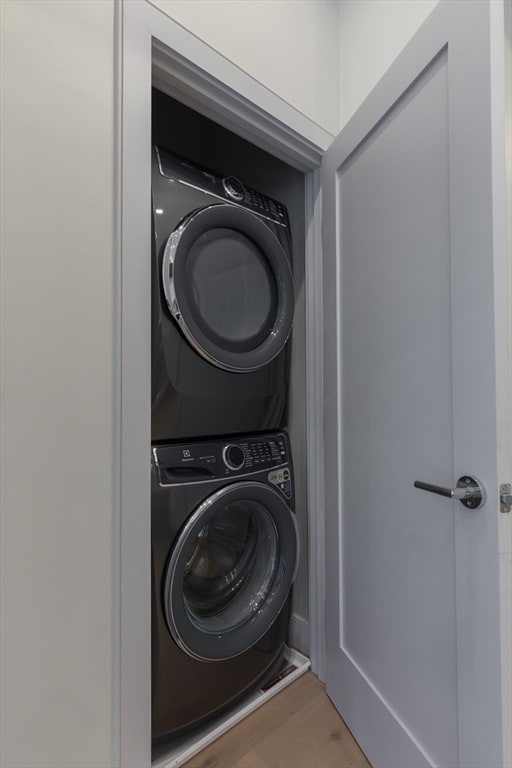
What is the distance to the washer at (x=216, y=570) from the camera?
1061mm

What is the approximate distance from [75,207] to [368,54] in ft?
4.07

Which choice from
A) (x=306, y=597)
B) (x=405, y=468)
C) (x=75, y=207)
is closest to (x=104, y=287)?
(x=75, y=207)

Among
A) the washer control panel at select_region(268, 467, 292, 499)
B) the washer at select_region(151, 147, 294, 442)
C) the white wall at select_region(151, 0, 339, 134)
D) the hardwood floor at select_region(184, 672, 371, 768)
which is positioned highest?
the white wall at select_region(151, 0, 339, 134)

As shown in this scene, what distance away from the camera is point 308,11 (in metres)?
1.38

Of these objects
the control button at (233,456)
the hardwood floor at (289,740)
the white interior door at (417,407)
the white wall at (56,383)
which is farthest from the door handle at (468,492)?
the hardwood floor at (289,740)

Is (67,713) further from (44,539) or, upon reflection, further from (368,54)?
(368,54)

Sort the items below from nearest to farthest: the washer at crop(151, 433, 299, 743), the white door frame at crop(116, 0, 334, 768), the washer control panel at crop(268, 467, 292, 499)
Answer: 1. the white door frame at crop(116, 0, 334, 768)
2. the washer at crop(151, 433, 299, 743)
3. the washer control panel at crop(268, 467, 292, 499)

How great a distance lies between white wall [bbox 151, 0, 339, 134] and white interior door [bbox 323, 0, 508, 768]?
26cm

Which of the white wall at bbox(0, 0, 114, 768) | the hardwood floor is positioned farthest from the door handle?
the hardwood floor

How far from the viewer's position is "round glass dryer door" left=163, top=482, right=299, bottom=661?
1.12 m

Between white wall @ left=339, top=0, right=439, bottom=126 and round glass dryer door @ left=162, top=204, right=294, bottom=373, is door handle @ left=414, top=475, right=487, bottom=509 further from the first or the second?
white wall @ left=339, top=0, right=439, bottom=126

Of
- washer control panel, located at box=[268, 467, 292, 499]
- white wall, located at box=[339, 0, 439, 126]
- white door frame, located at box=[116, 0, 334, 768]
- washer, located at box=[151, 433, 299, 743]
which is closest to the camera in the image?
white door frame, located at box=[116, 0, 334, 768]

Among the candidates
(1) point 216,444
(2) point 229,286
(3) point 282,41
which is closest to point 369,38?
(3) point 282,41

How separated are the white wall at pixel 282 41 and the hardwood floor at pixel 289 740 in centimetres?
209
